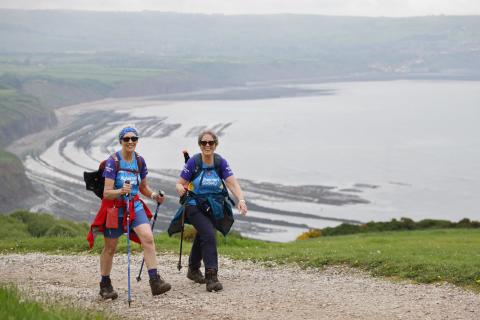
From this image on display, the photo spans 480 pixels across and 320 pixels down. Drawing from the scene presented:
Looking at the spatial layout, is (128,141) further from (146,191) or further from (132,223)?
(132,223)

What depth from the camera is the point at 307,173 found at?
386 ft

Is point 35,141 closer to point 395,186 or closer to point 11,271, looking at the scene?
point 395,186

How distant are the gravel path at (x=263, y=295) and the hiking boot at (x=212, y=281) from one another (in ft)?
0.37

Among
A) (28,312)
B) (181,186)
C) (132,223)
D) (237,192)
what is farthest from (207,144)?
(28,312)

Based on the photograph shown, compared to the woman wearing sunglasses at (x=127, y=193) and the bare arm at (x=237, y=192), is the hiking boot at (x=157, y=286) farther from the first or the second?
the bare arm at (x=237, y=192)

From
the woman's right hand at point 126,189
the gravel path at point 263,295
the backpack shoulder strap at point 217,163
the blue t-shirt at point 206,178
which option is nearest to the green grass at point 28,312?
the gravel path at point 263,295

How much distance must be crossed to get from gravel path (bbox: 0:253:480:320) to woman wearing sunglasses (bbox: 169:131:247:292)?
80 cm

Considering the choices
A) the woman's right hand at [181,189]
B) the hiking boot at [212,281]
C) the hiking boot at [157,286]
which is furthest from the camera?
the hiking boot at [212,281]

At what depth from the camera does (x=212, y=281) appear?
13195 mm

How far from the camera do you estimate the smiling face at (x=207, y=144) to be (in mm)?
12750

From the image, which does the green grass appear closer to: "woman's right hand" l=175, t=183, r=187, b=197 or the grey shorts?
the grey shorts

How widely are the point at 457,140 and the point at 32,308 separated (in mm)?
147810

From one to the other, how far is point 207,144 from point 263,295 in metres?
2.93

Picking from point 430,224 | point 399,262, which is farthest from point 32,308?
point 430,224
